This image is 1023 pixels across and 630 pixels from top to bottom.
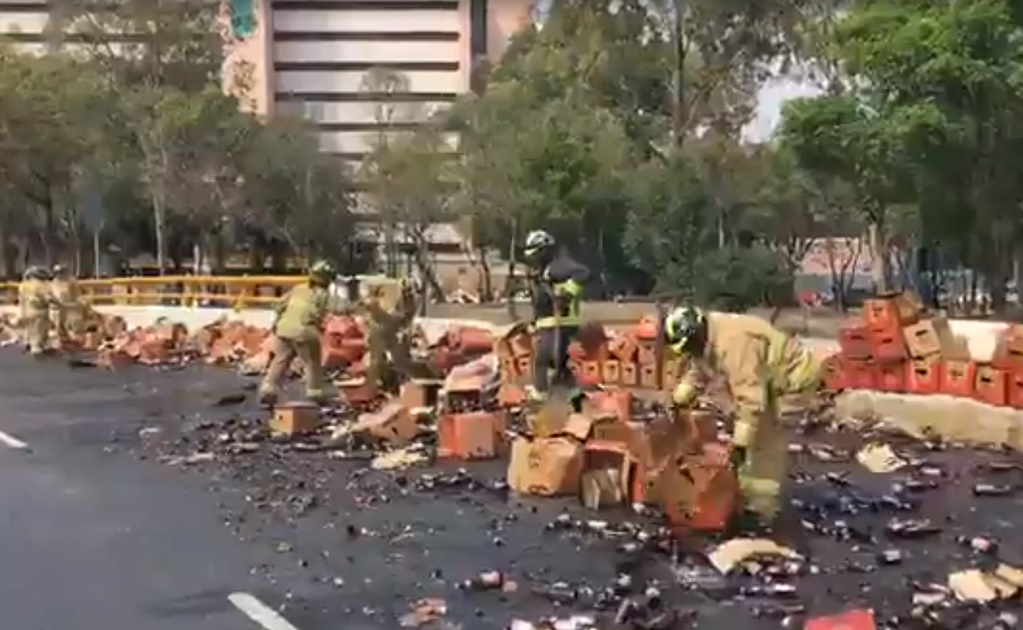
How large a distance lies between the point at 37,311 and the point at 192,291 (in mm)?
8441

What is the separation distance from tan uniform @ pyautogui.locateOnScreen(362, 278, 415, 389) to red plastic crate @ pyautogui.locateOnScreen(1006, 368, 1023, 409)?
6.63 meters

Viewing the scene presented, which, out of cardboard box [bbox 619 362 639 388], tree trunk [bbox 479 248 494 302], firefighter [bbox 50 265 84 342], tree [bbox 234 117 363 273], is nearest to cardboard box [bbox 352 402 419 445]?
cardboard box [bbox 619 362 639 388]

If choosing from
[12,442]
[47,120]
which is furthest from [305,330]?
[47,120]

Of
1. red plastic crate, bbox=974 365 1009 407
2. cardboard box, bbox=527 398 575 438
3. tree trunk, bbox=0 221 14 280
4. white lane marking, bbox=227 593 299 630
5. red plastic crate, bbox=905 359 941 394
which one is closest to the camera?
white lane marking, bbox=227 593 299 630

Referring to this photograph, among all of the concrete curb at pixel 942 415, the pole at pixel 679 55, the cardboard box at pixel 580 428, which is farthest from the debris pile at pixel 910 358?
the pole at pixel 679 55

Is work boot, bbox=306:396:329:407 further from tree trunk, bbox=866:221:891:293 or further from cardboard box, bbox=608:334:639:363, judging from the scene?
tree trunk, bbox=866:221:891:293

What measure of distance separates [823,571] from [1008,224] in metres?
16.5

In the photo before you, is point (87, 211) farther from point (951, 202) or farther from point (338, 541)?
point (338, 541)

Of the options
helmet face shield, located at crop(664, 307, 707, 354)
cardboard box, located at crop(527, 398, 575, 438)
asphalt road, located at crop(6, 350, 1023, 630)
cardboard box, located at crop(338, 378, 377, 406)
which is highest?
helmet face shield, located at crop(664, 307, 707, 354)

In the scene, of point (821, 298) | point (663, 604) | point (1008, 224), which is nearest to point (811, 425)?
point (663, 604)

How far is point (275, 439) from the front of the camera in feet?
51.2

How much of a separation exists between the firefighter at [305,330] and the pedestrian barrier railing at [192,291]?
13.8m

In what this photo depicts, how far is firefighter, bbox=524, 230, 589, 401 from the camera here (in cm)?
1466

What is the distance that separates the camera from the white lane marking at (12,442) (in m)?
16.0
